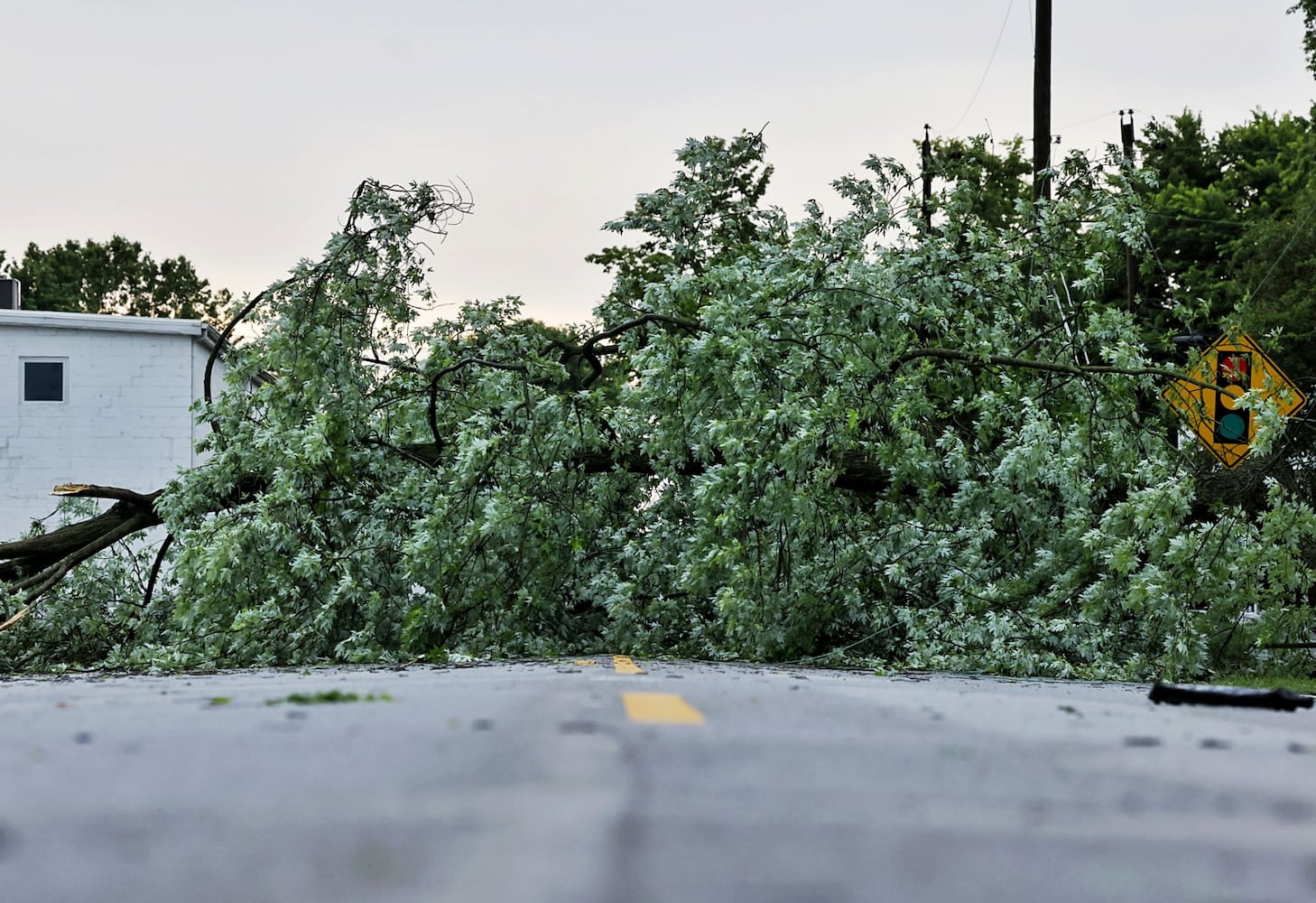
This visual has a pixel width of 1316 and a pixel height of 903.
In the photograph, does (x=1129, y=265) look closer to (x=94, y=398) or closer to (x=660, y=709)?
(x=94, y=398)

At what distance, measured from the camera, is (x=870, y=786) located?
1.67 m

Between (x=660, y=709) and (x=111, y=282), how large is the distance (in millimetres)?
72046

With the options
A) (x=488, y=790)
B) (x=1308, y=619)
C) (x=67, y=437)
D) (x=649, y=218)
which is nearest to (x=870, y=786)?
(x=488, y=790)

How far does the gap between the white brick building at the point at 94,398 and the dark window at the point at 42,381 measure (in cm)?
2

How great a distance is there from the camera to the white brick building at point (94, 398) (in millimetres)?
24250

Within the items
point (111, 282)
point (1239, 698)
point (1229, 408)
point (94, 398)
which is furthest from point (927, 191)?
point (111, 282)

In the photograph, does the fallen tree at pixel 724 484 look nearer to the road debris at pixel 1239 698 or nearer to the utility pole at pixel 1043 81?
the road debris at pixel 1239 698

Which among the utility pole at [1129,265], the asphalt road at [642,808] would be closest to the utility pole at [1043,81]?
the utility pole at [1129,265]

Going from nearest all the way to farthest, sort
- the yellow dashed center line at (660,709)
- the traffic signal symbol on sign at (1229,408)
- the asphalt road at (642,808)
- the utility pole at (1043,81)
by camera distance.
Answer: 1. the asphalt road at (642,808)
2. the yellow dashed center line at (660,709)
3. the traffic signal symbol on sign at (1229,408)
4. the utility pole at (1043,81)

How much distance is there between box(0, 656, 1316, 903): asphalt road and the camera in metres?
1.26

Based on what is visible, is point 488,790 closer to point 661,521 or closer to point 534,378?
point 661,521

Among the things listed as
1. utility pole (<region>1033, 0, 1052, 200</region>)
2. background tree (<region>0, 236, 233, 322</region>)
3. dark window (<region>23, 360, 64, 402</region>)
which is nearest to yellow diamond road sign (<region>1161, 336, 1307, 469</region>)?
utility pole (<region>1033, 0, 1052, 200</region>)

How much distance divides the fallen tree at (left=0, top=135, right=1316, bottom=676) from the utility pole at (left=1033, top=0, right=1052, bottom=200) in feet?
29.6

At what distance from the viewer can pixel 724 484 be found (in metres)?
8.10
